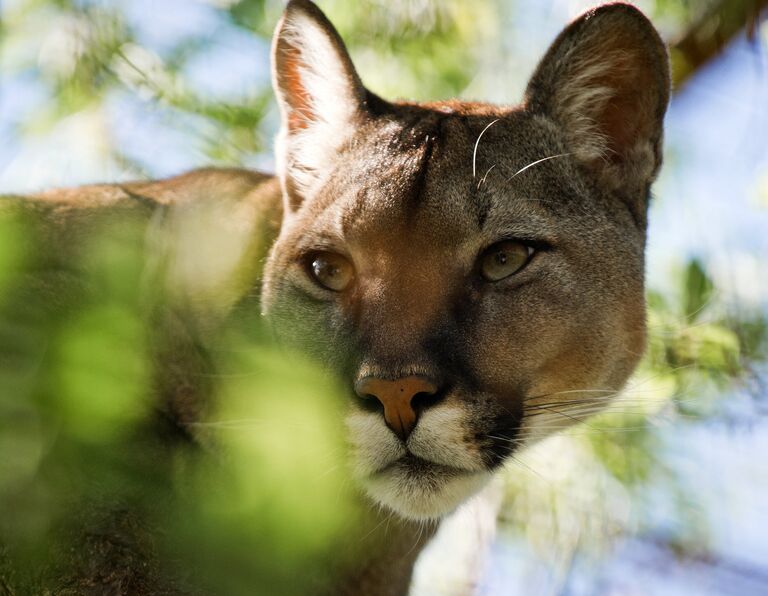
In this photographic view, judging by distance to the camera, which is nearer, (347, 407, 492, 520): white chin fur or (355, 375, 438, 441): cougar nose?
(355, 375, 438, 441): cougar nose

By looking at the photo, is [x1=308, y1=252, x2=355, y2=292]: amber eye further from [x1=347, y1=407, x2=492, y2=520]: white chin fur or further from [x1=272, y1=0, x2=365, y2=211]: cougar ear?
[x1=347, y1=407, x2=492, y2=520]: white chin fur

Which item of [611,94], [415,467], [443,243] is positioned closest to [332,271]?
[443,243]

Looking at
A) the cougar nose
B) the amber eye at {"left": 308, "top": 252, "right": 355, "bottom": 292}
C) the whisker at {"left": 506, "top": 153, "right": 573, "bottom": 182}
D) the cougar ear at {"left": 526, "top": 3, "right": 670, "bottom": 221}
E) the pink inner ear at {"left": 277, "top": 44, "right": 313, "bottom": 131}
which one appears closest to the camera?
the cougar nose

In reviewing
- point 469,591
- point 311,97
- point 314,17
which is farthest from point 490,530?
point 314,17

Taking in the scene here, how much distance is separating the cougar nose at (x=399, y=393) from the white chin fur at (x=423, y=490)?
0.32 meters

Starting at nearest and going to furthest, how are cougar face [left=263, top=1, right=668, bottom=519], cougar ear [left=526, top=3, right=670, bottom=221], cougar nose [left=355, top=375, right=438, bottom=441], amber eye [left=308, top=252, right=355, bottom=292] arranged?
cougar nose [left=355, top=375, right=438, bottom=441] → cougar face [left=263, top=1, right=668, bottom=519] → amber eye [left=308, top=252, right=355, bottom=292] → cougar ear [left=526, top=3, right=670, bottom=221]

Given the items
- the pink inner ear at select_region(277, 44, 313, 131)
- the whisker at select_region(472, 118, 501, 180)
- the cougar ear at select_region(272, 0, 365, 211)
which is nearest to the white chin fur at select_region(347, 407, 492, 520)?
the whisker at select_region(472, 118, 501, 180)

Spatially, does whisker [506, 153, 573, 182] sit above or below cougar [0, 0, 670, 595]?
above

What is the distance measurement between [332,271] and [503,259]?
0.75m

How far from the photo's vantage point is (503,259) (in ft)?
14.4

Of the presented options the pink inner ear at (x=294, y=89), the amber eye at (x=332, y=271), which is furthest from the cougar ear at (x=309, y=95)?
the amber eye at (x=332, y=271)

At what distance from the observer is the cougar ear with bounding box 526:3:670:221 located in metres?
4.95

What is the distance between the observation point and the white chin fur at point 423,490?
4051mm

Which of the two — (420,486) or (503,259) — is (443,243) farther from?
(420,486)
